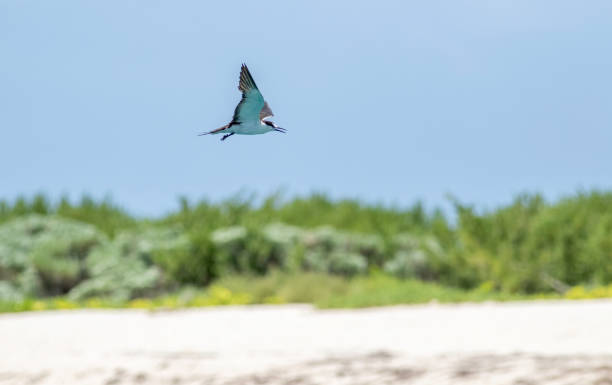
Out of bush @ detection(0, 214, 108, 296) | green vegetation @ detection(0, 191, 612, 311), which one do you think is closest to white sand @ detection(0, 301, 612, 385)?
green vegetation @ detection(0, 191, 612, 311)

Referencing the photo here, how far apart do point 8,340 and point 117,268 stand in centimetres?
480

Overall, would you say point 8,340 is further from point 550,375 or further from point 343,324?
point 550,375

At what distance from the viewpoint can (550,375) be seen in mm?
4855

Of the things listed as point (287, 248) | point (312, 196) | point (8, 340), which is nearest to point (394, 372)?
point (8, 340)

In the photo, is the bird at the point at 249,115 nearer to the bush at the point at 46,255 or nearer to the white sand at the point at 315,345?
the white sand at the point at 315,345

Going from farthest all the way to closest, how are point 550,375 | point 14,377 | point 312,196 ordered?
point 312,196 → point 14,377 → point 550,375

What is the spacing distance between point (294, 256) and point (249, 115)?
12113 millimetres

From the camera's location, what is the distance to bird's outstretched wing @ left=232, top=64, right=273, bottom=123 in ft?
Answer: 4.52

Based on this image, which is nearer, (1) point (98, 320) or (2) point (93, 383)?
(2) point (93, 383)

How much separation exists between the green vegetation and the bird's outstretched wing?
9.37m

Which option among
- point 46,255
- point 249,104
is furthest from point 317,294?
point 249,104

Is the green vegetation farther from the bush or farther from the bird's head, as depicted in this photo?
the bird's head

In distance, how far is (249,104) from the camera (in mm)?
1395

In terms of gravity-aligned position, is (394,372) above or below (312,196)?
below
